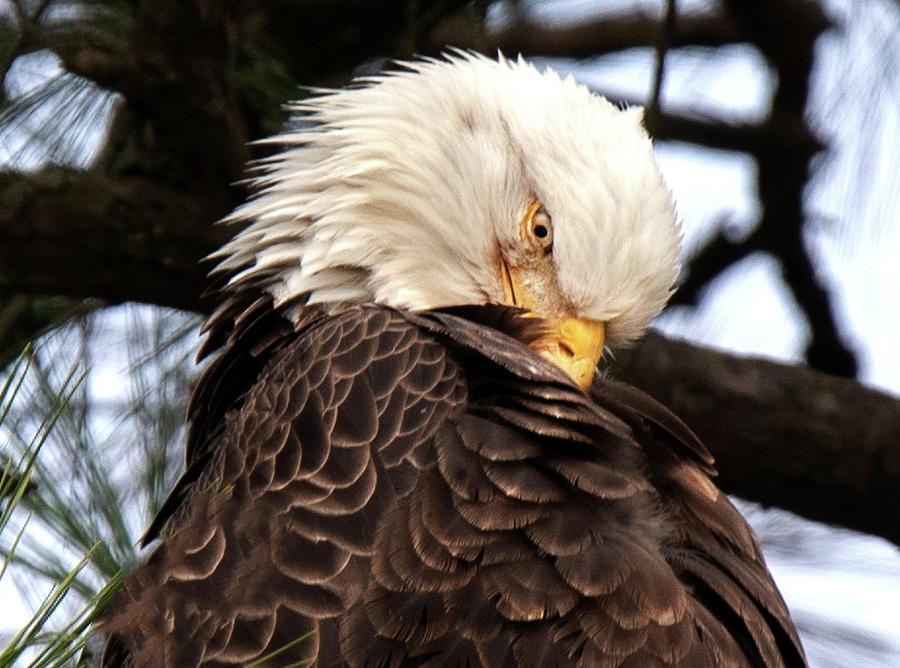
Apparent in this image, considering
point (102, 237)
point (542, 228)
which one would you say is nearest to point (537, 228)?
point (542, 228)

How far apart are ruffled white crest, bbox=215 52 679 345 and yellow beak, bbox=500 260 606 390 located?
0.03 m

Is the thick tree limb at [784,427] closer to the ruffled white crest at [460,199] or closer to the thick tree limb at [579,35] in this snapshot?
the ruffled white crest at [460,199]

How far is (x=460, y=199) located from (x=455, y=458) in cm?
86

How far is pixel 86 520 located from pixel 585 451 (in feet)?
3.54

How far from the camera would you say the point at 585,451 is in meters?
1.95

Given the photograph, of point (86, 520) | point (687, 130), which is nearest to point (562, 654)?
point (86, 520)

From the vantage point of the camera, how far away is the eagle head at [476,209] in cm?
250

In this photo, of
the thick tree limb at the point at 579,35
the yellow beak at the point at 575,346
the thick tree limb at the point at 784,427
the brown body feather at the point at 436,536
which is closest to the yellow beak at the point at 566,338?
the yellow beak at the point at 575,346

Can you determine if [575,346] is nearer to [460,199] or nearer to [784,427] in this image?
[460,199]

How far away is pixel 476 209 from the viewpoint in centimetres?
262

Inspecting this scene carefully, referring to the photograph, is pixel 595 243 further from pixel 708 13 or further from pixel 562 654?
pixel 708 13

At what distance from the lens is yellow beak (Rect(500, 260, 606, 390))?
2334 mm

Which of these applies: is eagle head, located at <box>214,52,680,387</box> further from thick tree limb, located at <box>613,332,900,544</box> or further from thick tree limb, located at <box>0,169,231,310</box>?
thick tree limb, located at <box>613,332,900,544</box>

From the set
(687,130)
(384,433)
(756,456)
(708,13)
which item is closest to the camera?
(384,433)
